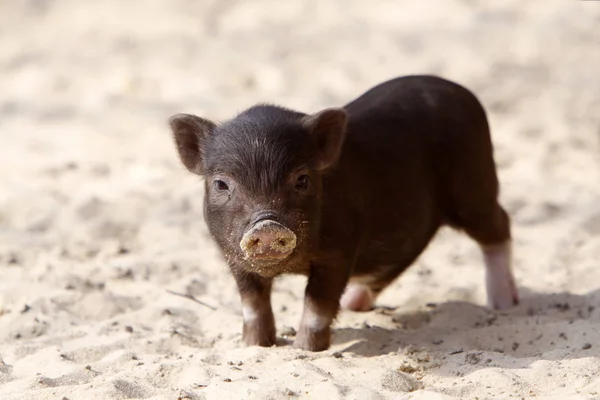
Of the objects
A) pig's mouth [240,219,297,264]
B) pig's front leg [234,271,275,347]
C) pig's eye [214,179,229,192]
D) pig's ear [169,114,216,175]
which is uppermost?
pig's ear [169,114,216,175]

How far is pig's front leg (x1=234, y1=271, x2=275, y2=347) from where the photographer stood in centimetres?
543

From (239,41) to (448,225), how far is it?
618 centimetres

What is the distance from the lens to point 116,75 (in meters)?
11.2

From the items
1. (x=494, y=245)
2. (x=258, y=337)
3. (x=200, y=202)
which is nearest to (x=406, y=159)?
(x=494, y=245)

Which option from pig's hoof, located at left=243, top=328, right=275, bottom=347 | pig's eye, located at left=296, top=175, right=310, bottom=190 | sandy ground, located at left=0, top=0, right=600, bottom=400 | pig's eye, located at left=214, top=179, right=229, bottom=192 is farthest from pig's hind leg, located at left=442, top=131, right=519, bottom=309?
pig's eye, located at left=214, top=179, right=229, bottom=192

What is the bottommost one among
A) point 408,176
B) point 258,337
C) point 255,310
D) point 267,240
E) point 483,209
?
point 258,337

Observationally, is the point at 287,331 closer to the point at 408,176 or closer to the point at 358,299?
the point at 358,299

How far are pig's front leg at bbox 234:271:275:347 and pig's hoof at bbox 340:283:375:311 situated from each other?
0.95 meters

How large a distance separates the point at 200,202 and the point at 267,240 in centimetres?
392

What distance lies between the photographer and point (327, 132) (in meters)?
5.22

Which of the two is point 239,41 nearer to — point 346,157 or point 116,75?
point 116,75

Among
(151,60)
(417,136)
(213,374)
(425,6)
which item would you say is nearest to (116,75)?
(151,60)

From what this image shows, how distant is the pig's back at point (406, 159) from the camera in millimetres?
5586

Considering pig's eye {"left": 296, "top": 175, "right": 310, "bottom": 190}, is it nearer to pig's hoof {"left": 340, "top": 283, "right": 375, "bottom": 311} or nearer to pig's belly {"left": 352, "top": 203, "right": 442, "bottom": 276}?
pig's belly {"left": 352, "top": 203, "right": 442, "bottom": 276}
